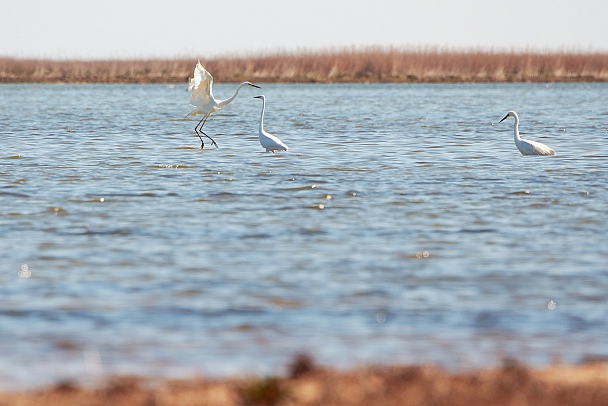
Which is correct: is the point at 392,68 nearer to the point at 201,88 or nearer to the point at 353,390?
the point at 201,88

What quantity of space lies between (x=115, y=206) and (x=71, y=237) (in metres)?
2.14

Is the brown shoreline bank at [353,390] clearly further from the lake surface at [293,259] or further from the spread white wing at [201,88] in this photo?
the spread white wing at [201,88]

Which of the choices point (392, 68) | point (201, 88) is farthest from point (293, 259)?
point (392, 68)

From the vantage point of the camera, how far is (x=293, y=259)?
827 centimetres

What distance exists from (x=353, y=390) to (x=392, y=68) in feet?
180

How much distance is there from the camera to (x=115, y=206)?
37.6 ft

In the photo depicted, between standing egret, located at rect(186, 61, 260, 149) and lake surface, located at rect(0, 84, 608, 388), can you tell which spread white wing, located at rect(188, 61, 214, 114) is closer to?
standing egret, located at rect(186, 61, 260, 149)

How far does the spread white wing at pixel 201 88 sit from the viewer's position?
60.3 ft

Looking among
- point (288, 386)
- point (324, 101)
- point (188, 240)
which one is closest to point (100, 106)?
point (324, 101)

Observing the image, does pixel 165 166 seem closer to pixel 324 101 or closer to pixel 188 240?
pixel 188 240

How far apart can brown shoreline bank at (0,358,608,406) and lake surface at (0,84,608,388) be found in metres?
0.39

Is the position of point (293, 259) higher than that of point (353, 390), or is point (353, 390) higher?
point (353, 390)

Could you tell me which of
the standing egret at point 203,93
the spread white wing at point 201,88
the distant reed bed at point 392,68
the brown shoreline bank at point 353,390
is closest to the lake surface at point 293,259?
the brown shoreline bank at point 353,390

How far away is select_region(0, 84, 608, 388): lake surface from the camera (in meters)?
5.74
